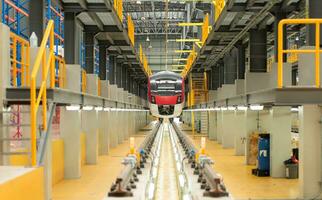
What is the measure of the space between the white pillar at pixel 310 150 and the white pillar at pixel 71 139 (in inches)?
220

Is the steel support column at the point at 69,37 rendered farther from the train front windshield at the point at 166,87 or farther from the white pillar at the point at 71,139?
the train front windshield at the point at 166,87

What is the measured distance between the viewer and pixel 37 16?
1006cm

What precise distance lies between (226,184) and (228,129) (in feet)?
32.9

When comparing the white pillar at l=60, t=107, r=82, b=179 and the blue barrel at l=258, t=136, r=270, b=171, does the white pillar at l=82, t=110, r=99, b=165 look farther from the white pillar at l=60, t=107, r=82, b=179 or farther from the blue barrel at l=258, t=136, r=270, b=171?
the blue barrel at l=258, t=136, r=270, b=171

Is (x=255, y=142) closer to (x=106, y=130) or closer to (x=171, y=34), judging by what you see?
(x=106, y=130)

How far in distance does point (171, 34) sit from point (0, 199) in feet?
130

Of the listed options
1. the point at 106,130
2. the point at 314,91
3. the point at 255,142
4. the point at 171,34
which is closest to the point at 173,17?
the point at 171,34

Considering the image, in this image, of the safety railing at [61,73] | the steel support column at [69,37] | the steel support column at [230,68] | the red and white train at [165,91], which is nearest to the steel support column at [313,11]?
the safety railing at [61,73]

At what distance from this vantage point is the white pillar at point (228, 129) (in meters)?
20.8

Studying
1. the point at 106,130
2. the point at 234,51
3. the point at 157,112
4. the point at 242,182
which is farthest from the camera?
the point at 157,112

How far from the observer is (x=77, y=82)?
12109 mm

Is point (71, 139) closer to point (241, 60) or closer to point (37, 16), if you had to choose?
point (37, 16)

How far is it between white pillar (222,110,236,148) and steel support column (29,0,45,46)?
11902mm

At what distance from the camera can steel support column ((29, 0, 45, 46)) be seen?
33.0ft
